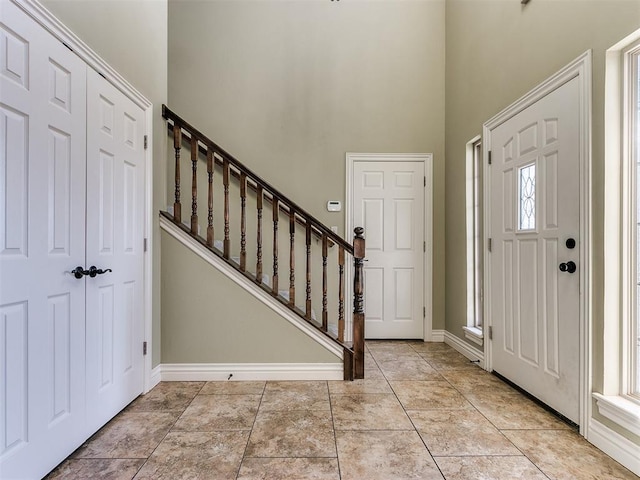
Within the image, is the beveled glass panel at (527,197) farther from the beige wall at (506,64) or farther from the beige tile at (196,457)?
the beige tile at (196,457)

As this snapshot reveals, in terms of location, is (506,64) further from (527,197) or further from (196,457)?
(196,457)

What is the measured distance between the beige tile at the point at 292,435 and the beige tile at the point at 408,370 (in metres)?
0.85

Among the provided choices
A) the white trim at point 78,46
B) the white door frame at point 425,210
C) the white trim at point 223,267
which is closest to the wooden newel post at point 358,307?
the white trim at point 223,267

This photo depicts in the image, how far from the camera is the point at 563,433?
6.07 ft

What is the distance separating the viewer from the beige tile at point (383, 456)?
4.99ft

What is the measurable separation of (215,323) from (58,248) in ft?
4.16

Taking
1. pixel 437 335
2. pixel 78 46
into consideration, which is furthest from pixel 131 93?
pixel 437 335

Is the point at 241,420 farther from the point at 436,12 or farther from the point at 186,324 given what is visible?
the point at 436,12

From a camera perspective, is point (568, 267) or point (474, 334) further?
point (474, 334)

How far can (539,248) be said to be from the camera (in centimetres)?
219

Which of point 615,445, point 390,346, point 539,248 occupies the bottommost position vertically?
point 390,346

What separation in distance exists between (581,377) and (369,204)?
92.3 inches

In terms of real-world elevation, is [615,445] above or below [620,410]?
below

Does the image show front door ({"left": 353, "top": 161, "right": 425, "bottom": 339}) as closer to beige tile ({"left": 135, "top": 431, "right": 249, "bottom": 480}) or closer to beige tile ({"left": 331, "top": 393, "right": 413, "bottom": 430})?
beige tile ({"left": 331, "top": 393, "right": 413, "bottom": 430})
